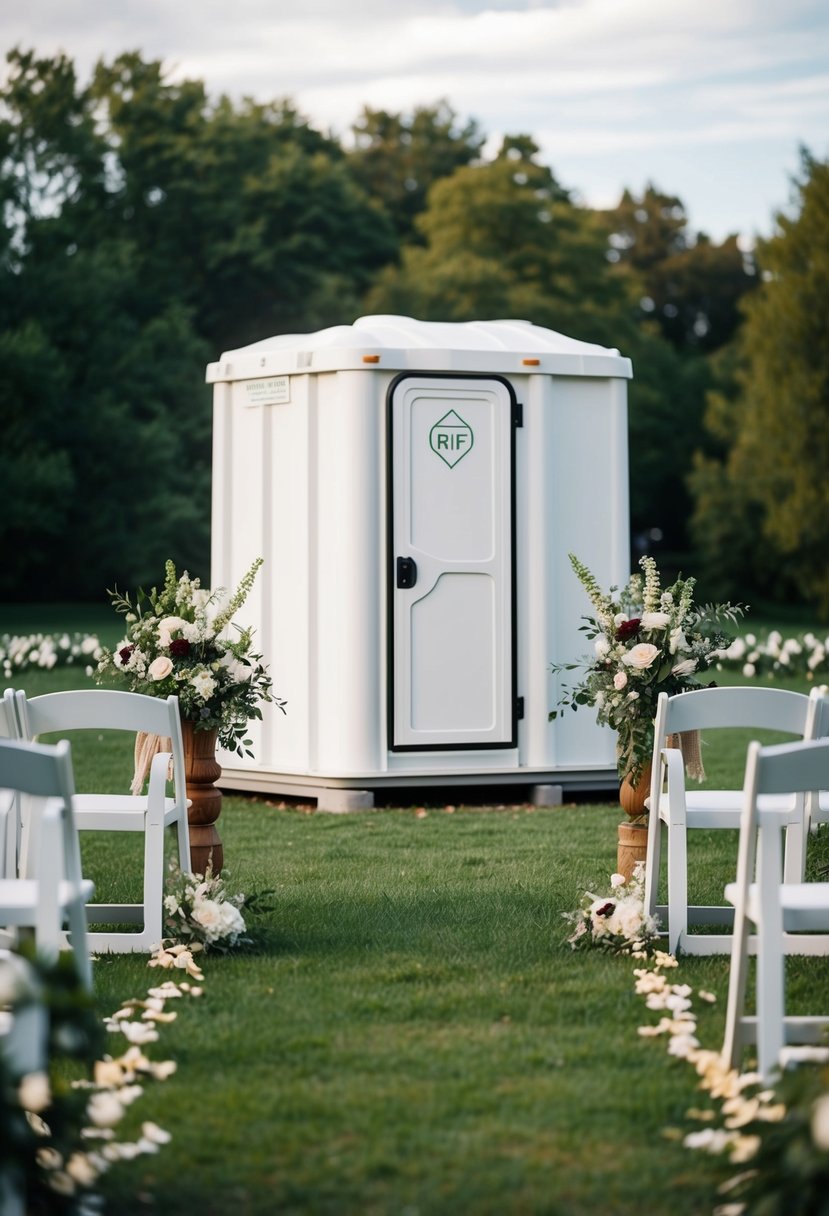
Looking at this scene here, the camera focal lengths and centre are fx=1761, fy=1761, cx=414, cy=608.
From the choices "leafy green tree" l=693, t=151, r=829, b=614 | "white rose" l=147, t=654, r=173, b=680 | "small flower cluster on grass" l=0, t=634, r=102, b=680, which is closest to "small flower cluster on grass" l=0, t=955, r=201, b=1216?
"white rose" l=147, t=654, r=173, b=680

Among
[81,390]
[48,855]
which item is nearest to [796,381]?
[81,390]

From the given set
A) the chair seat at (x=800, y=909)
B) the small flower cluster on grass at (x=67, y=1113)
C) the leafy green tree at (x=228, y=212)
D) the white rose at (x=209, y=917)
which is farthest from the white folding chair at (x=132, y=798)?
the leafy green tree at (x=228, y=212)

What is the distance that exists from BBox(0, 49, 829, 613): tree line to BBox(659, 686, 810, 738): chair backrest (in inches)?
1049

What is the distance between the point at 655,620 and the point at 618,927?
1129mm

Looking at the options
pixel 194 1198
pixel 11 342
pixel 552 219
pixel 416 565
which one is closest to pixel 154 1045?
pixel 194 1198

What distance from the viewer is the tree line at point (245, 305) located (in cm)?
3216

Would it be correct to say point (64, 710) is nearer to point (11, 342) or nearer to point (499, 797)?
point (499, 797)

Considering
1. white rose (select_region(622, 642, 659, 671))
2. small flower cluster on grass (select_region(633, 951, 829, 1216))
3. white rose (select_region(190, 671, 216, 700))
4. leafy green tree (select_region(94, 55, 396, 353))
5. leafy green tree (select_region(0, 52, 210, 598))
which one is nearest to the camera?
small flower cluster on grass (select_region(633, 951, 829, 1216))

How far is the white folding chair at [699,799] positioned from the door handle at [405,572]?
378 cm

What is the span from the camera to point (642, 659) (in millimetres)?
6277

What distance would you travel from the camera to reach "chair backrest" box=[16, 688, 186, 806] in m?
5.69

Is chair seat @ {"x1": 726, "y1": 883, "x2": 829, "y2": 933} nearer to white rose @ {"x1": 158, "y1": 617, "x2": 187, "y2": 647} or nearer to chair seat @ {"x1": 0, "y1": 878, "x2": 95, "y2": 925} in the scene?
chair seat @ {"x1": 0, "y1": 878, "x2": 95, "y2": 925}

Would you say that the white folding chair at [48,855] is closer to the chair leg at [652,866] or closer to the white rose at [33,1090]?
the white rose at [33,1090]

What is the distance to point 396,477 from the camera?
31.8 feet
